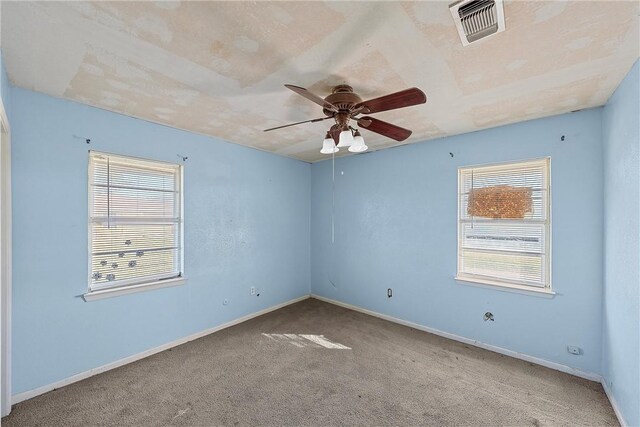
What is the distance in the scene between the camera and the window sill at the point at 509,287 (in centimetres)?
271

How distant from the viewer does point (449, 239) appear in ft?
11.0

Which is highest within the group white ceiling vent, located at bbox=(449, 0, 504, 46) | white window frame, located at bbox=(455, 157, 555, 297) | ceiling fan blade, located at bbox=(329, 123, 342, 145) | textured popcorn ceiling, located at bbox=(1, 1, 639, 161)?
textured popcorn ceiling, located at bbox=(1, 1, 639, 161)

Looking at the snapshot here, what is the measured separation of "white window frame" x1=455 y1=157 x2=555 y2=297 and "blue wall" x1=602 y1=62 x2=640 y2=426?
16.0 inches

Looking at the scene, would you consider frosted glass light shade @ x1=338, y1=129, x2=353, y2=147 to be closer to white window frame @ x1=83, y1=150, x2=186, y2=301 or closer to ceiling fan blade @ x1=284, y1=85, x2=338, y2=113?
ceiling fan blade @ x1=284, y1=85, x2=338, y2=113

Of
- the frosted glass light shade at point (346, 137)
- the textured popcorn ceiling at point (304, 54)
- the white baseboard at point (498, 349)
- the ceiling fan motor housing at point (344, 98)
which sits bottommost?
the white baseboard at point (498, 349)

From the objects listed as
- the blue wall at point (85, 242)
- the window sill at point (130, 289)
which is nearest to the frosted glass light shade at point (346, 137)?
the blue wall at point (85, 242)

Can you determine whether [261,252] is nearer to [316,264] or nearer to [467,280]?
[316,264]

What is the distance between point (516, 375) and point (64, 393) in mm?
3991

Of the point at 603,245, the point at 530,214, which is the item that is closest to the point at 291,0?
the point at 530,214

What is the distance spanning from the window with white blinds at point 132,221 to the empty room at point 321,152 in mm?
20

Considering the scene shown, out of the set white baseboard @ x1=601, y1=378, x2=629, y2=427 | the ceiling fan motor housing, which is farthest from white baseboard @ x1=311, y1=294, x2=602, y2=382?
the ceiling fan motor housing

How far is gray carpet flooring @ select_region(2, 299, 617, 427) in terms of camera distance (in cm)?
200

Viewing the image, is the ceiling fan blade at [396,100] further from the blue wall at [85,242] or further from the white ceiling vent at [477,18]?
the blue wall at [85,242]

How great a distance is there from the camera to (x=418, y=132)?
10.5ft
